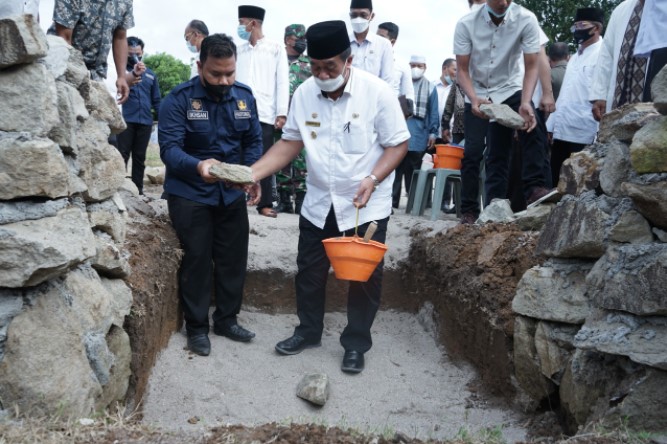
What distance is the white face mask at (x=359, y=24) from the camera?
663 centimetres

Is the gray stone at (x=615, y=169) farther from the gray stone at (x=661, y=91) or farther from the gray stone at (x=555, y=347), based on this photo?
the gray stone at (x=555, y=347)

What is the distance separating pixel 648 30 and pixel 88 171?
3.18 m

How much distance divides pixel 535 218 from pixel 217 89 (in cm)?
224

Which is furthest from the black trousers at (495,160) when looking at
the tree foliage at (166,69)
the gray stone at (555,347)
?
the tree foliage at (166,69)

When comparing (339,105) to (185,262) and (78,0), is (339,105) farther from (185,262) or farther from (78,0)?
(78,0)

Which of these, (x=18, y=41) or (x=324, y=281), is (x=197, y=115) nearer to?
(x=324, y=281)

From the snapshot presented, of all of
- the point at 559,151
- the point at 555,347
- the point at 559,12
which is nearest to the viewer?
the point at 555,347

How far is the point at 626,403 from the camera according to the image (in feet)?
9.57

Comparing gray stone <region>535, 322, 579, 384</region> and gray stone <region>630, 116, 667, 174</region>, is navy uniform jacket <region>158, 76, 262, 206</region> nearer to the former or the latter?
gray stone <region>535, 322, 579, 384</region>

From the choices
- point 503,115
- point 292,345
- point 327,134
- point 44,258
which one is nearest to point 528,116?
point 503,115

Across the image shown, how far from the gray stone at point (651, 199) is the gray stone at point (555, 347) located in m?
0.78

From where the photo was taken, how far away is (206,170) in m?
4.15

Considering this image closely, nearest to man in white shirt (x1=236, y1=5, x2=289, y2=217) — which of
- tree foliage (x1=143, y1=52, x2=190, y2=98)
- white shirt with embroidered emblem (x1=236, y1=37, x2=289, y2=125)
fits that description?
white shirt with embroidered emblem (x1=236, y1=37, x2=289, y2=125)

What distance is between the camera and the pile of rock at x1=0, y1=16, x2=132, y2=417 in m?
2.86
